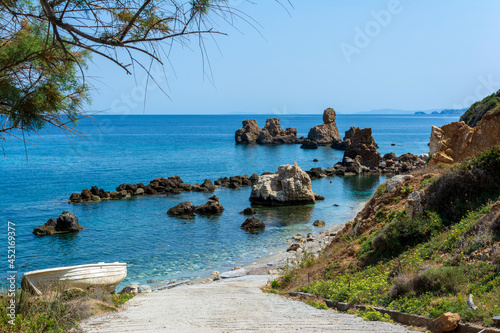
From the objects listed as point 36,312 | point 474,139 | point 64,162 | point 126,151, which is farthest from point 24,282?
point 126,151

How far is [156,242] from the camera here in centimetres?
2825

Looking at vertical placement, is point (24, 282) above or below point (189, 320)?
below

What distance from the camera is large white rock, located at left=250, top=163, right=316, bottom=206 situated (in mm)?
40781

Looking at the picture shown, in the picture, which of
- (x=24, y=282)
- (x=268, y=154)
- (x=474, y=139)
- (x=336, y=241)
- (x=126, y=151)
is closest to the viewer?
(x=24, y=282)

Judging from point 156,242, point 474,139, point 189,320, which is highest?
point 474,139

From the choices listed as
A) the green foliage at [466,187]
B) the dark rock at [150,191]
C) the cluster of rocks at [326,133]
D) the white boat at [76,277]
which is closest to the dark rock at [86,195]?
the dark rock at [150,191]

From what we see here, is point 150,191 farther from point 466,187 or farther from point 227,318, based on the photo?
point 227,318

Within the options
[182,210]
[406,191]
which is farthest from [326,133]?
[406,191]

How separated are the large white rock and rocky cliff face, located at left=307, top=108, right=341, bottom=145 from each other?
6949 cm

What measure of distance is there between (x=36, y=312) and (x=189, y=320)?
277 centimetres

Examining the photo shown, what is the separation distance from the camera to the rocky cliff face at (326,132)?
110000 millimetres

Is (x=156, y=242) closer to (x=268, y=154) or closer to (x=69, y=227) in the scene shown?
(x=69, y=227)

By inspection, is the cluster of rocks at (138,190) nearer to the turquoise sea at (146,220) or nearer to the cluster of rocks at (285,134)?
the turquoise sea at (146,220)

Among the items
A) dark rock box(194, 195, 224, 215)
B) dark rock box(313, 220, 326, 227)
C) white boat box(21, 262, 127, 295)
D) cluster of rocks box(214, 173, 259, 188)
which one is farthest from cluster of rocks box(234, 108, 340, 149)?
white boat box(21, 262, 127, 295)
